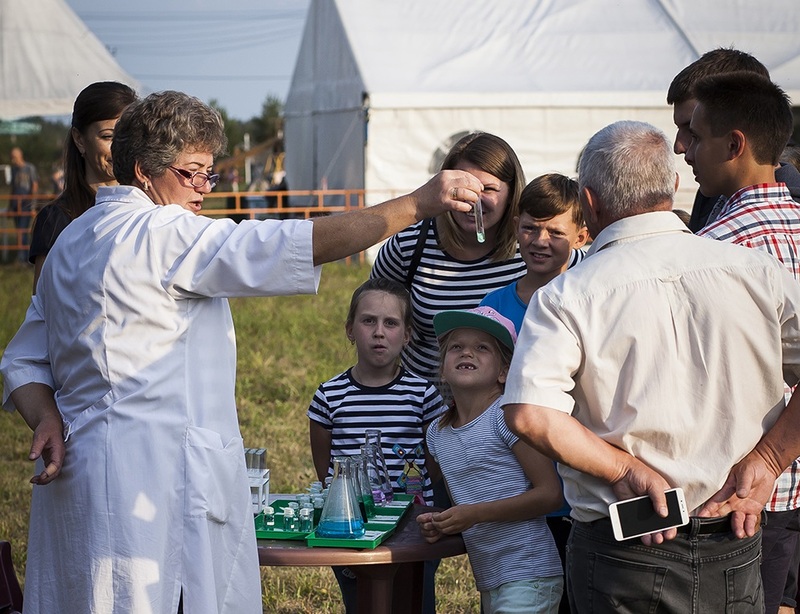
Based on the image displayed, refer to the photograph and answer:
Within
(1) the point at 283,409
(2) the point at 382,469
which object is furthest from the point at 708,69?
(1) the point at 283,409

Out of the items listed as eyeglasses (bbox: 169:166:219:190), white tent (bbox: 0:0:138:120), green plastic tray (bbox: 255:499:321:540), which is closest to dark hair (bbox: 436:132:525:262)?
eyeglasses (bbox: 169:166:219:190)

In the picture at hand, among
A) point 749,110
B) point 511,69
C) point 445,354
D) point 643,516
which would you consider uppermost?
point 511,69

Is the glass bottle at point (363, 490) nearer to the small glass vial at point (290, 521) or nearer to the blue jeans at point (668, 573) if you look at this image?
the small glass vial at point (290, 521)

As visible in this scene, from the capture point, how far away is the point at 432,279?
151 inches

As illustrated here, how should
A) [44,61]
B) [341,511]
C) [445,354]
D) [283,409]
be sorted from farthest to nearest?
[44,61]
[283,409]
[445,354]
[341,511]

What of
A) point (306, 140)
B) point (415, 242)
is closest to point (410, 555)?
point (415, 242)

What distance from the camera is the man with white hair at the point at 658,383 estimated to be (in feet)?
7.57

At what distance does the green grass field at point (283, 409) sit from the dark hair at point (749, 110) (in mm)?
2469

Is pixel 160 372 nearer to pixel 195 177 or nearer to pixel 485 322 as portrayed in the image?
pixel 195 177

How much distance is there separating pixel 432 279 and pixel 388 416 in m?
0.58

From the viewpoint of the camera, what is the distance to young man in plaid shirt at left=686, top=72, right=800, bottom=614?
2721 mm

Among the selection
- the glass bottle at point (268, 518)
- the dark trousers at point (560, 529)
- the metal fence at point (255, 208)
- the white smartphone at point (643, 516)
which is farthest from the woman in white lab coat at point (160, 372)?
the metal fence at point (255, 208)

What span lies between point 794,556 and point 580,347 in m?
1.26

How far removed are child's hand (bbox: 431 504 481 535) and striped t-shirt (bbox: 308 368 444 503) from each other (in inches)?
23.2
